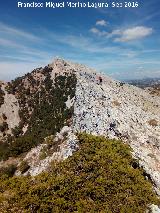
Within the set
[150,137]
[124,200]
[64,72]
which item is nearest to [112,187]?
[124,200]

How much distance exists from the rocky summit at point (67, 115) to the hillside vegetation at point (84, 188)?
4.50 m

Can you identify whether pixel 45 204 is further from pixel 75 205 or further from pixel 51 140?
pixel 51 140

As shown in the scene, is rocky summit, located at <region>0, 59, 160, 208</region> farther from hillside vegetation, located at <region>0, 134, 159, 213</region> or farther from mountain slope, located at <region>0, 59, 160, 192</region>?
hillside vegetation, located at <region>0, 134, 159, 213</region>

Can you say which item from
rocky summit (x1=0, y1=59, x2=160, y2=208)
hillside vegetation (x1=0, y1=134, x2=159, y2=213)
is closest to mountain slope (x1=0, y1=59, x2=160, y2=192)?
→ rocky summit (x1=0, y1=59, x2=160, y2=208)

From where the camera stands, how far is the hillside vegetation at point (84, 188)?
15720 millimetres

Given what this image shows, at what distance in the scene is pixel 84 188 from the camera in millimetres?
17219

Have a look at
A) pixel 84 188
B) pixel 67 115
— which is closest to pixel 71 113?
pixel 67 115

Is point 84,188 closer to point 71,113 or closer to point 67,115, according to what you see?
point 71,113

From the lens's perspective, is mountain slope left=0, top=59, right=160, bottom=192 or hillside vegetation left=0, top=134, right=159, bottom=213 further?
mountain slope left=0, top=59, right=160, bottom=192

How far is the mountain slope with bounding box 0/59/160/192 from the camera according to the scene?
30766 mm

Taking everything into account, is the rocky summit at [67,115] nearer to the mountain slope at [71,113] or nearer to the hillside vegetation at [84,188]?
the mountain slope at [71,113]

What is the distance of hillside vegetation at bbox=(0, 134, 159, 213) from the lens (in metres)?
15.7

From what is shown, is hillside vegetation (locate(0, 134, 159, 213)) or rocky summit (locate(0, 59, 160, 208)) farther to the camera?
rocky summit (locate(0, 59, 160, 208))

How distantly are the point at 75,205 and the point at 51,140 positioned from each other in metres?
28.5
